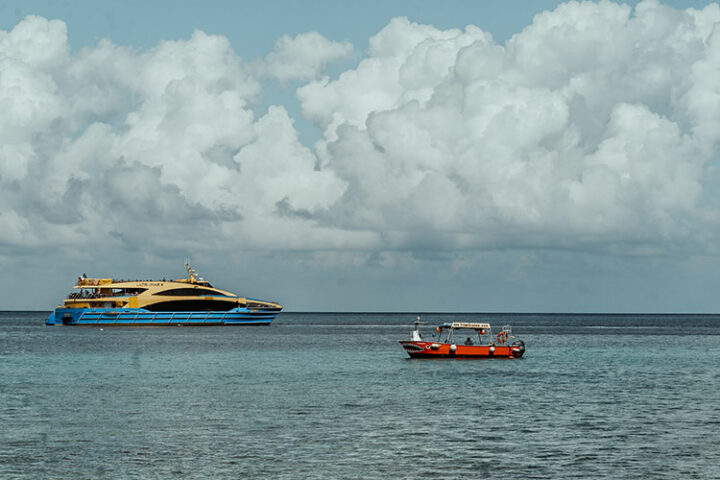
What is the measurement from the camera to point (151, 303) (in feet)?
618

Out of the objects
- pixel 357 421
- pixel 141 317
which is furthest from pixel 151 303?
pixel 357 421

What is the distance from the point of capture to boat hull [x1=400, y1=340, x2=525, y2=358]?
98188 mm

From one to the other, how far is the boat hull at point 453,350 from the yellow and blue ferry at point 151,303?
98.4 meters

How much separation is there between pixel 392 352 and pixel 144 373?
4270cm

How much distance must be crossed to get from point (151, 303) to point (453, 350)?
10451 centimetres

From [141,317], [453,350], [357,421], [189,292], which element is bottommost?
[357,421]

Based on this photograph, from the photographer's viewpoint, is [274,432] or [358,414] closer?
[274,432]

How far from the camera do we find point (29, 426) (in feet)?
157

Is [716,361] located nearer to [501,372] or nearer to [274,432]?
[501,372]

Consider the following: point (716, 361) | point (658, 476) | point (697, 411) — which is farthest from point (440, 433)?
point (716, 361)

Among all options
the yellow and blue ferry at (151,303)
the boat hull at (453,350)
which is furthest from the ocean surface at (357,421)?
the yellow and blue ferry at (151,303)

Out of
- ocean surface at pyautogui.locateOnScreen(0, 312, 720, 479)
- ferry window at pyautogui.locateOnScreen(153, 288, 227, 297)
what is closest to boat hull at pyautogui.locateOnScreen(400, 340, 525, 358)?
ocean surface at pyautogui.locateOnScreen(0, 312, 720, 479)

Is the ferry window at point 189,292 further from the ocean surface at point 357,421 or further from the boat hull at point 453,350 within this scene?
the boat hull at point 453,350

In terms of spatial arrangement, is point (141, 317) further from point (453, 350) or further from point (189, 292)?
point (453, 350)
